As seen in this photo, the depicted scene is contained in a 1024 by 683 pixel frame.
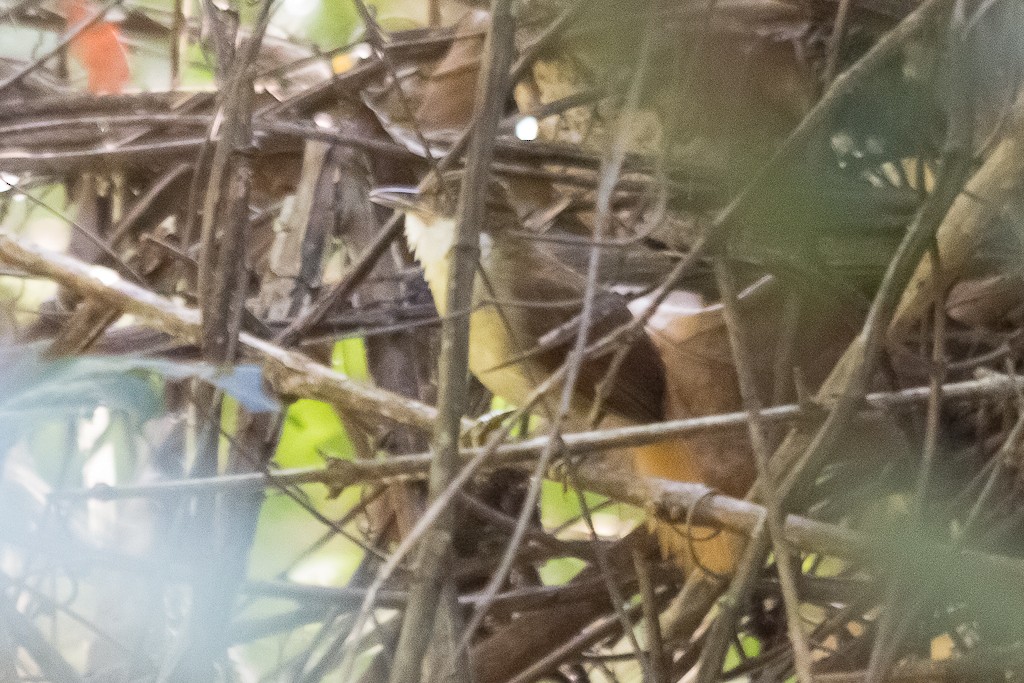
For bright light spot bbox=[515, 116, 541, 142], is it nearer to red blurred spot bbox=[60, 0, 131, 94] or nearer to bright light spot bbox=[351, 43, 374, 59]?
bright light spot bbox=[351, 43, 374, 59]

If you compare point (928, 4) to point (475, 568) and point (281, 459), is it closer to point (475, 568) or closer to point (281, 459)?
point (475, 568)

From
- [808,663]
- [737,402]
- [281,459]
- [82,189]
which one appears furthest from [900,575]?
[82,189]

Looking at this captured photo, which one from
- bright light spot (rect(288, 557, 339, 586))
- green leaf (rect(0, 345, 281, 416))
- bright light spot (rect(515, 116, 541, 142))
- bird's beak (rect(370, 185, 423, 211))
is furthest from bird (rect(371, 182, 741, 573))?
green leaf (rect(0, 345, 281, 416))

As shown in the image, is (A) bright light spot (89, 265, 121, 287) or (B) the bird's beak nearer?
(A) bright light spot (89, 265, 121, 287)

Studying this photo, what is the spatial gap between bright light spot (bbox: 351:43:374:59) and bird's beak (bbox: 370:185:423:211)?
0.31m

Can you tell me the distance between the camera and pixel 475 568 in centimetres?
251

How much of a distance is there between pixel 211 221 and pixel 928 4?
1.11 metres

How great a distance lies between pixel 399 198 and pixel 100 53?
31.2 inches

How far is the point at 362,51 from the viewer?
2.78 meters

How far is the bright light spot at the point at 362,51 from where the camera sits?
263 cm

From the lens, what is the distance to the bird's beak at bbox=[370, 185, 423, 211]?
2596 millimetres

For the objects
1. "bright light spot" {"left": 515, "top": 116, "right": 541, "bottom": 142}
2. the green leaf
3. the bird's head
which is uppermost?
"bright light spot" {"left": 515, "top": 116, "right": 541, "bottom": 142}

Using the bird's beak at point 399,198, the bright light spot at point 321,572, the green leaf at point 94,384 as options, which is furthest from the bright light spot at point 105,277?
the bright light spot at point 321,572

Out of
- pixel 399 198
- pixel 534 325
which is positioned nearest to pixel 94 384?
Answer: pixel 399 198
